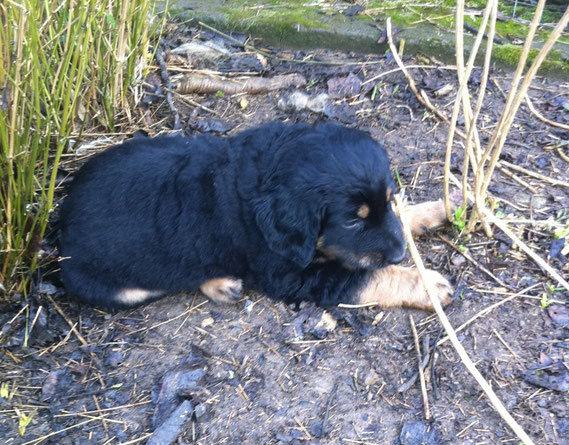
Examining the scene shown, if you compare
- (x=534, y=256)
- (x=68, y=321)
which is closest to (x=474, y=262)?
(x=534, y=256)

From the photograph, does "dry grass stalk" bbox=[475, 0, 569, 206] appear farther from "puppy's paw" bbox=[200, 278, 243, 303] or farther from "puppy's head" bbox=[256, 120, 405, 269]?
"puppy's paw" bbox=[200, 278, 243, 303]

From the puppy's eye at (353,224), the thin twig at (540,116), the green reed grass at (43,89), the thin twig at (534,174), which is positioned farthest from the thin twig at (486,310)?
the green reed grass at (43,89)

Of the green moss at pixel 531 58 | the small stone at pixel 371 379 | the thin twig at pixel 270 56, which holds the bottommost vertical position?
the small stone at pixel 371 379

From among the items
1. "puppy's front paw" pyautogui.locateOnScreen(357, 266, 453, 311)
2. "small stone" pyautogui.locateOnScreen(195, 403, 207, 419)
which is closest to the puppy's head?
"puppy's front paw" pyautogui.locateOnScreen(357, 266, 453, 311)

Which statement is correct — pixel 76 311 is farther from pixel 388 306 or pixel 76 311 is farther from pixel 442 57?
pixel 442 57

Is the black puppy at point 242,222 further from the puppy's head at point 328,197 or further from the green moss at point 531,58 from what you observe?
the green moss at point 531,58
